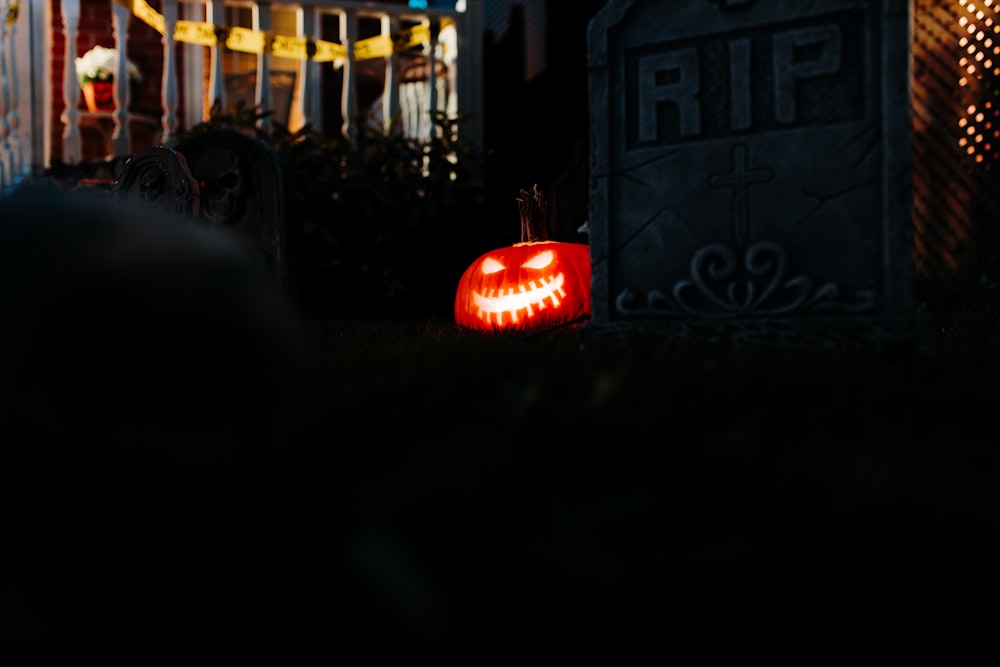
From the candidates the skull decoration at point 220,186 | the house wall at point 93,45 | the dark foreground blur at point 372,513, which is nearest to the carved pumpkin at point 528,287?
the skull decoration at point 220,186

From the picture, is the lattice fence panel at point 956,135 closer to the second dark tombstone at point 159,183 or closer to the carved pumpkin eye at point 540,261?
the carved pumpkin eye at point 540,261

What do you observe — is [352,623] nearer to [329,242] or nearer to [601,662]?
[601,662]

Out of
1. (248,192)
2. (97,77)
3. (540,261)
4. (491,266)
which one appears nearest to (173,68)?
(97,77)

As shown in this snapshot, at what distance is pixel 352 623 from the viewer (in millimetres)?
738

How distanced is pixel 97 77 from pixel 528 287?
6.11m

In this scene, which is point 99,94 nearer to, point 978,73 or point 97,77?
point 97,77

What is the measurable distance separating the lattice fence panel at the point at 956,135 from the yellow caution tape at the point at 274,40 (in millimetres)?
3804

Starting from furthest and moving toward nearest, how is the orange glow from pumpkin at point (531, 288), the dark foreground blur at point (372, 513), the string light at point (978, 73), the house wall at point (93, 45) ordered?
the house wall at point (93, 45) → the string light at point (978, 73) → the orange glow from pumpkin at point (531, 288) → the dark foreground blur at point (372, 513)

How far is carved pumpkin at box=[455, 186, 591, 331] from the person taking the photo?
3.14m

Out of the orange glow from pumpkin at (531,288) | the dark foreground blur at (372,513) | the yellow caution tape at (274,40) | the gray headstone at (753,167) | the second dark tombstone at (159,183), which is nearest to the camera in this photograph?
the dark foreground blur at (372,513)

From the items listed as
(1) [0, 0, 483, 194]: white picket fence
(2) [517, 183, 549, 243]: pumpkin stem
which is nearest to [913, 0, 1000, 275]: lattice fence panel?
(1) [0, 0, 483, 194]: white picket fence

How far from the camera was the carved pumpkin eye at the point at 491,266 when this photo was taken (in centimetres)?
329

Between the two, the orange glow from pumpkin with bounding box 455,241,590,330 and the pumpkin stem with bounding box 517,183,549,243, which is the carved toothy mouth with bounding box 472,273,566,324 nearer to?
the orange glow from pumpkin with bounding box 455,241,590,330

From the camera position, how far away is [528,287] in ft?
10.4
